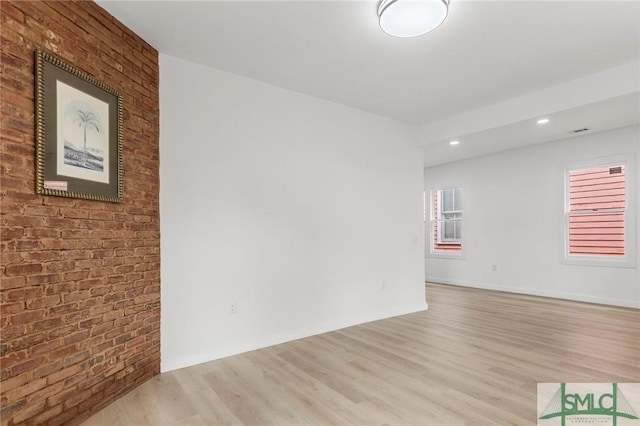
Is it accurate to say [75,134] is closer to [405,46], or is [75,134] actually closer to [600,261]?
[405,46]

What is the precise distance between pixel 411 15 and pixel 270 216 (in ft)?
7.17

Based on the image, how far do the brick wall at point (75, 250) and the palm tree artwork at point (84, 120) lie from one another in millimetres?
228

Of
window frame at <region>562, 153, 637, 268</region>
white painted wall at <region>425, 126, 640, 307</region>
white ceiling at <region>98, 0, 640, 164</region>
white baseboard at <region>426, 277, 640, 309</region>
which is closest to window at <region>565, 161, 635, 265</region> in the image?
window frame at <region>562, 153, 637, 268</region>

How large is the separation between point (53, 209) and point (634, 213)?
681 cm

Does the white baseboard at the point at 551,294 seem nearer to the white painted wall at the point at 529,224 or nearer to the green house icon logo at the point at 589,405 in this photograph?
the white painted wall at the point at 529,224

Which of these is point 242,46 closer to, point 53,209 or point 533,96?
point 53,209

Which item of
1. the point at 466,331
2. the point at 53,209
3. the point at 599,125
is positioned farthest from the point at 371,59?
the point at 599,125

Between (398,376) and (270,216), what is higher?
(270,216)

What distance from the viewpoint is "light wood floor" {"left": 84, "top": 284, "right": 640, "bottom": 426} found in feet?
7.18

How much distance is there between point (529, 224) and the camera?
20.1 ft

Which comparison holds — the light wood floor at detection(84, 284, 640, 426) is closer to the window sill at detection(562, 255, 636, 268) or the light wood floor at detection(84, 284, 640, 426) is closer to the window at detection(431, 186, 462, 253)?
the window sill at detection(562, 255, 636, 268)

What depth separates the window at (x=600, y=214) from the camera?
5.11 m

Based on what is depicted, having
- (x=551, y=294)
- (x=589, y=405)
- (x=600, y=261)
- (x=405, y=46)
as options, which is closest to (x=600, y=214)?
(x=600, y=261)

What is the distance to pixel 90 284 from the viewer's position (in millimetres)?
2268
